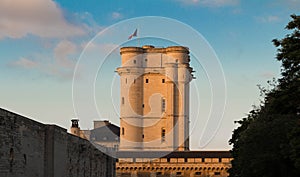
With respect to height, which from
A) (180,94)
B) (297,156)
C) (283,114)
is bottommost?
(297,156)

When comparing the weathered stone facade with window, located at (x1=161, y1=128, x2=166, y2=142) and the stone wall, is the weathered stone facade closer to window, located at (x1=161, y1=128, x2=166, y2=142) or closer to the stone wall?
window, located at (x1=161, y1=128, x2=166, y2=142)

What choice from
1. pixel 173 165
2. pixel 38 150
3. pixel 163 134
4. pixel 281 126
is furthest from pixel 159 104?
pixel 281 126

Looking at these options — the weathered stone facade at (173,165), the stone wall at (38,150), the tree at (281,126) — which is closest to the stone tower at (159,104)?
the weathered stone facade at (173,165)

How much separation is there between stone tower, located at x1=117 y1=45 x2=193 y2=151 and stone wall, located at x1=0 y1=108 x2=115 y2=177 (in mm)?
44249

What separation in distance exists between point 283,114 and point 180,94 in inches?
2542

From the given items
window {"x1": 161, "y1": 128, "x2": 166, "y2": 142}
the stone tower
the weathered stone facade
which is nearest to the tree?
the weathered stone facade

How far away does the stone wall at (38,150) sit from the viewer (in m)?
28.1

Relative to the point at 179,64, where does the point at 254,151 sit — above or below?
below

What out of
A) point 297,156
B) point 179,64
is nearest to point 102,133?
point 179,64

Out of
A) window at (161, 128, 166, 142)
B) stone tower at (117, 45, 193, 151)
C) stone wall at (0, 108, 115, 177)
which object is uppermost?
stone tower at (117, 45, 193, 151)

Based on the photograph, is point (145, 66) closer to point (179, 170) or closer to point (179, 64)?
point (179, 64)

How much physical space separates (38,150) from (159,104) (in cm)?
6647

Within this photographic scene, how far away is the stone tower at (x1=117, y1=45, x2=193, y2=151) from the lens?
93.2m

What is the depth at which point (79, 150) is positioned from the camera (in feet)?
146
